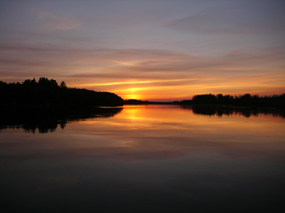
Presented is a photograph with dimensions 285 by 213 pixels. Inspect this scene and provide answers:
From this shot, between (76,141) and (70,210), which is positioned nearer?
(70,210)

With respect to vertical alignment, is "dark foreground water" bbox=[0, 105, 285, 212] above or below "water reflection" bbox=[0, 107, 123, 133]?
below

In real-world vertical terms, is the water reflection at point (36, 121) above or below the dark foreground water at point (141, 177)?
above

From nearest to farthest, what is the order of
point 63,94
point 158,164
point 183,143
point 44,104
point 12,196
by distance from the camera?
point 12,196, point 158,164, point 183,143, point 44,104, point 63,94

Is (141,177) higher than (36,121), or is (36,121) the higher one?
(36,121)

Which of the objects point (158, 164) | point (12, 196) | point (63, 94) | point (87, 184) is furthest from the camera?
point (63, 94)

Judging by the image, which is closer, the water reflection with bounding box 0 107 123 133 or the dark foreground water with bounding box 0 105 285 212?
the dark foreground water with bounding box 0 105 285 212

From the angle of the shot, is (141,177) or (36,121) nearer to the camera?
(141,177)

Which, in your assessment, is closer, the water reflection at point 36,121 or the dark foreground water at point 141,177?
the dark foreground water at point 141,177

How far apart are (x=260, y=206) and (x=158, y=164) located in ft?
12.5

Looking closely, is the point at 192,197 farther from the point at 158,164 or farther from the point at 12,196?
the point at 12,196

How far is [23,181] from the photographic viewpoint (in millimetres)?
6691

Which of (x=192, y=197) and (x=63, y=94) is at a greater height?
(x=63, y=94)

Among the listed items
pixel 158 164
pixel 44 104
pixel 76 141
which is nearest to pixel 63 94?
pixel 44 104

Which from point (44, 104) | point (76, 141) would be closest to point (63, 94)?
point (44, 104)
